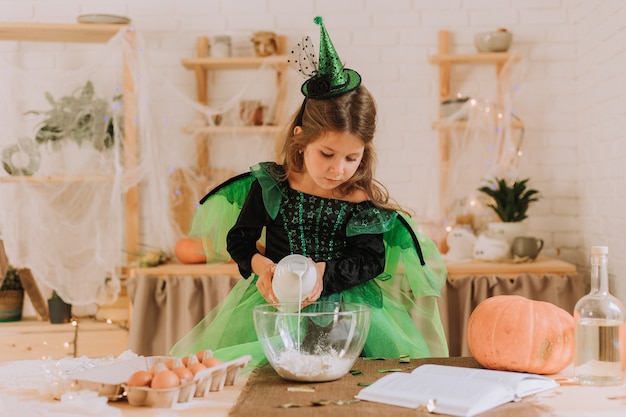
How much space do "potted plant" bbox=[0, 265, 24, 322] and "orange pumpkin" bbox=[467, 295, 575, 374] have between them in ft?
8.79

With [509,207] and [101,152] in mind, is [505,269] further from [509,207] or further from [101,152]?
[101,152]

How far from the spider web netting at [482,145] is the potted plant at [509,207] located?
0.38 ft

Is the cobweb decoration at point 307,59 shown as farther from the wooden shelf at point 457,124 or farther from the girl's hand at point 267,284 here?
the wooden shelf at point 457,124

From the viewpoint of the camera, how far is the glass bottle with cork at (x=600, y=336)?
143cm

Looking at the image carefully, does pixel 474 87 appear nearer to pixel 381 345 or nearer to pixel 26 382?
pixel 381 345

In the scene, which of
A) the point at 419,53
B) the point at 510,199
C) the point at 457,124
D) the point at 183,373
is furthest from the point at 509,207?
the point at 183,373

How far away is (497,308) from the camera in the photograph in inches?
62.7

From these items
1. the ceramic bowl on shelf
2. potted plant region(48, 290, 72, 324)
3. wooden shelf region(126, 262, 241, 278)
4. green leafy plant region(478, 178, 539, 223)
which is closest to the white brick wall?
the ceramic bowl on shelf

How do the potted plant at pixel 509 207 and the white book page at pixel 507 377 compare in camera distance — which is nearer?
the white book page at pixel 507 377

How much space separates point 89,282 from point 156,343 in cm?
42

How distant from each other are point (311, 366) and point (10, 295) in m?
2.58

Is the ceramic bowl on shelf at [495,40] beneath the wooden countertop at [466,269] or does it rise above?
above

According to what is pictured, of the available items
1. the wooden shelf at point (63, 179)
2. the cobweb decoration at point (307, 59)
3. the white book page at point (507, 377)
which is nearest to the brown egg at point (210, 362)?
the white book page at point (507, 377)

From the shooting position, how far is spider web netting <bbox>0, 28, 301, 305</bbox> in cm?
340
